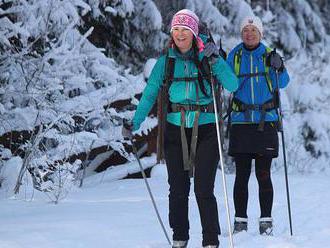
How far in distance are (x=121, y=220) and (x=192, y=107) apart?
1.80m

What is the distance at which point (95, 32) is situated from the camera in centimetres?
1059

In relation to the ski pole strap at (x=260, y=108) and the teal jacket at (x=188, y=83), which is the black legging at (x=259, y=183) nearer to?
the ski pole strap at (x=260, y=108)

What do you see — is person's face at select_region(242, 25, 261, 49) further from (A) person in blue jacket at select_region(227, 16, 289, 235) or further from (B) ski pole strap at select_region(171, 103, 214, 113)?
(B) ski pole strap at select_region(171, 103, 214, 113)

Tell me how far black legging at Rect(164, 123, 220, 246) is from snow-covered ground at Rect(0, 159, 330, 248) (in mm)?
427

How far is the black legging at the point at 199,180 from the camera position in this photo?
439 cm

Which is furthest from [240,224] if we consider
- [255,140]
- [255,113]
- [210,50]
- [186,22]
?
[186,22]

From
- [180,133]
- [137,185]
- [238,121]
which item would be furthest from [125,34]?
[180,133]

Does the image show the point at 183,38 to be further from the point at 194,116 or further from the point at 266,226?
the point at 266,226

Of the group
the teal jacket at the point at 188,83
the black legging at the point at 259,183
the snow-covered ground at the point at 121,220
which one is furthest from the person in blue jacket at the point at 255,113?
the teal jacket at the point at 188,83

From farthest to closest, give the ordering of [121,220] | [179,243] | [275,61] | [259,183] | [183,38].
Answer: [121,220] < [259,183] < [275,61] < [179,243] < [183,38]

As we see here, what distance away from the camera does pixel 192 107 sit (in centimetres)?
442

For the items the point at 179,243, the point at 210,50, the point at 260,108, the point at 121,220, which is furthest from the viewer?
the point at 121,220

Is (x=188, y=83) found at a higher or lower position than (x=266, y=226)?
higher

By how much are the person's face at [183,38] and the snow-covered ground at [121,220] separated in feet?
5.02
